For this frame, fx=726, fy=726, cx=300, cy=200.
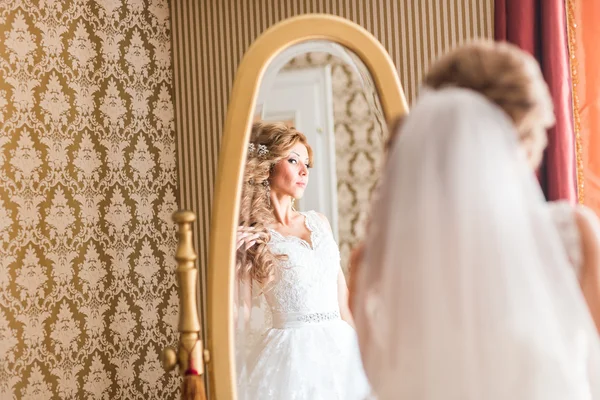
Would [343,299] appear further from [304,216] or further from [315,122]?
[315,122]

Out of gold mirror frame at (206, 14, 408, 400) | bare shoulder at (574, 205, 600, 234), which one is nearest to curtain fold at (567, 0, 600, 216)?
gold mirror frame at (206, 14, 408, 400)

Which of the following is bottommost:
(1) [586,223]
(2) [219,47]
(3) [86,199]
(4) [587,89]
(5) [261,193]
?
(1) [586,223]

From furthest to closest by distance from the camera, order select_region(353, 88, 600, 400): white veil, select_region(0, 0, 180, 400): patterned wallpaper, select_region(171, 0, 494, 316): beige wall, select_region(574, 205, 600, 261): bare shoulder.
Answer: select_region(171, 0, 494, 316): beige wall < select_region(0, 0, 180, 400): patterned wallpaper < select_region(574, 205, 600, 261): bare shoulder < select_region(353, 88, 600, 400): white veil

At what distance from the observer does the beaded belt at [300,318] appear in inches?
69.4

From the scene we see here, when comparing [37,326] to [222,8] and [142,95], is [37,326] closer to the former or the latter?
[142,95]

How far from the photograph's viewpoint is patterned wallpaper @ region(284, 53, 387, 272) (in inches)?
67.4

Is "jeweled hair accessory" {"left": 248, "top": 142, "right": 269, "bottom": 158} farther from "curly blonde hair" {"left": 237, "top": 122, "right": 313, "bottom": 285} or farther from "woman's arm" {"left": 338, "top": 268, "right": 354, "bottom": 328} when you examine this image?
"woman's arm" {"left": 338, "top": 268, "right": 354, "bottom": 328}

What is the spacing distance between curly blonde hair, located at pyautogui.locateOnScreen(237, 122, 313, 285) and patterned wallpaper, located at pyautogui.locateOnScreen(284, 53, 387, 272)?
92mm

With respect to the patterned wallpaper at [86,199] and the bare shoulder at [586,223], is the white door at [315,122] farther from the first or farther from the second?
the patterned wallpaper at [86,199]

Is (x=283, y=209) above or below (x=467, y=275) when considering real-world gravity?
above

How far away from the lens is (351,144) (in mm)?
1731

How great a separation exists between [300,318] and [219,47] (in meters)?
1.92

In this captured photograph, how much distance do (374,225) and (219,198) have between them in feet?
1.77

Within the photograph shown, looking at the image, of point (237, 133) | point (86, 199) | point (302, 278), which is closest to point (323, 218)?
point (302, 278)
